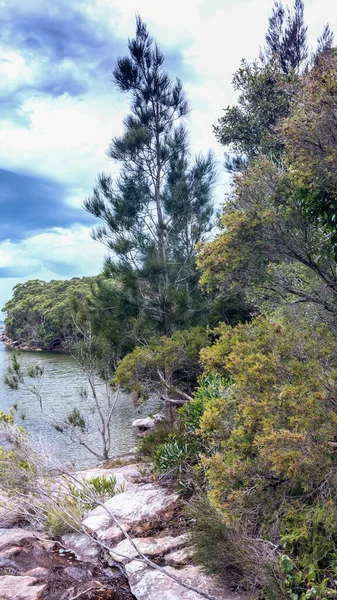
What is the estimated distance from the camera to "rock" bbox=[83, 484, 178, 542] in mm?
4265

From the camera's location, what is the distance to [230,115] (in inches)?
496

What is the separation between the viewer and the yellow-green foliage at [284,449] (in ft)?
8.81

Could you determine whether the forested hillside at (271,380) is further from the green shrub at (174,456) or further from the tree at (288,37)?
the tree at (288,37)

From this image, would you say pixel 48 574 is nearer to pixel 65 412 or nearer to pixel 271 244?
pixel 271 244

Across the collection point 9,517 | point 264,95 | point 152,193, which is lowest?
point 9,517

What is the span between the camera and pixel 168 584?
3182 millimetres

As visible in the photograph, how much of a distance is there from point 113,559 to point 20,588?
0.82m

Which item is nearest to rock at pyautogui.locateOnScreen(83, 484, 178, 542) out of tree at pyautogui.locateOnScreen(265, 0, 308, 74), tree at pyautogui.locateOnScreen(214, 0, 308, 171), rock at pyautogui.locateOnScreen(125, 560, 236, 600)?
rock at pyautogui.locateOnScreen(125, 560, 236, 600)

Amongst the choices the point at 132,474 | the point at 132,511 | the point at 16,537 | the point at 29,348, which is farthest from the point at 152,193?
the point at 29,348

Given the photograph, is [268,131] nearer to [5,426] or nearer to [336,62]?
[336,62]

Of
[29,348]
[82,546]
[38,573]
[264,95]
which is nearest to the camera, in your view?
[38,573]

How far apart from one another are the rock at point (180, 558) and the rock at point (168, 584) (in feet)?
0.31

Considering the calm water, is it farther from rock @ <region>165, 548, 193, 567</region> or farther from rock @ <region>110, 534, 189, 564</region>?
rock @ <region>165, 548, 193, 567</region>

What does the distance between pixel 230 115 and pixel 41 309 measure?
1141 inches
